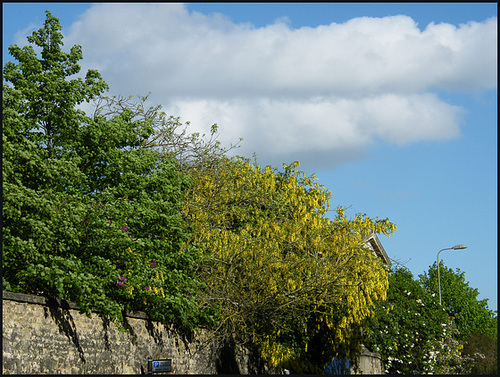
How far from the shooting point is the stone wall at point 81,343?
14836 mm

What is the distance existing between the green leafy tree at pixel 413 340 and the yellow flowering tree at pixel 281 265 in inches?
60.5

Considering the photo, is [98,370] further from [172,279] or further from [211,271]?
[211,271]

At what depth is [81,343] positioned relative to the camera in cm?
1725

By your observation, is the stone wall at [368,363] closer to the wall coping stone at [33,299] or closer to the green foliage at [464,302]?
the wall coping stone at [33,299]

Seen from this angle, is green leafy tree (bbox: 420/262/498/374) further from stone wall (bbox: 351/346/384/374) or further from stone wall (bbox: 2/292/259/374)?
stone wall (bbox: 2/292/259/374)

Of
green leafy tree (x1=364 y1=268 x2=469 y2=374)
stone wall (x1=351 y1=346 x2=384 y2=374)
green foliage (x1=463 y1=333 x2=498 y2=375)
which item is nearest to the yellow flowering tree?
stone wall (x1=351 y1=346 x2=384 y2=374)

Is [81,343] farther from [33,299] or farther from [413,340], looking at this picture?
[413,340]

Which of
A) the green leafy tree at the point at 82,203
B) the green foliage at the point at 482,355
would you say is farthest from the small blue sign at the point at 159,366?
the green foliage at the point at 482,355

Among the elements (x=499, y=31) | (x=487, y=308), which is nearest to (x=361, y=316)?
(x=499, y=31)

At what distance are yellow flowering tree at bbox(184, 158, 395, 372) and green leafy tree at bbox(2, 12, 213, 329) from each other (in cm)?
189

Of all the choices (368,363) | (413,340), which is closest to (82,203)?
(368,363)

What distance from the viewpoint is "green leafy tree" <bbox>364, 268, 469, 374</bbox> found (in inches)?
1021

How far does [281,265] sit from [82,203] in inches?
318

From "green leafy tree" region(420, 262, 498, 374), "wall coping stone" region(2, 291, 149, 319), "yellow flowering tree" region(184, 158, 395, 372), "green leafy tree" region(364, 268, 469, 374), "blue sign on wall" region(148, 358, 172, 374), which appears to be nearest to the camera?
"wall coping stone" region(2, 291, 149, 319)
